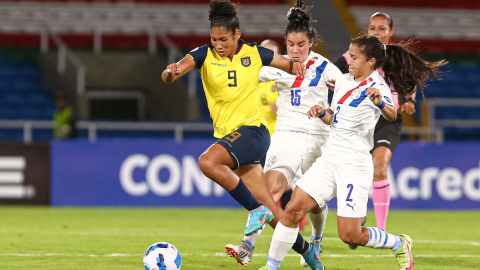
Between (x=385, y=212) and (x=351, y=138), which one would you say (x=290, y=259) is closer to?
(x=385, y=212)

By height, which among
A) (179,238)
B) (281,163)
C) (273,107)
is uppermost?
(273,107)

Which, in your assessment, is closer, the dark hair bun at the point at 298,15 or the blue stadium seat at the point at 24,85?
the dark hair bun at the point at 298,15

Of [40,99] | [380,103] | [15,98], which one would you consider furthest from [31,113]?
[380,103]

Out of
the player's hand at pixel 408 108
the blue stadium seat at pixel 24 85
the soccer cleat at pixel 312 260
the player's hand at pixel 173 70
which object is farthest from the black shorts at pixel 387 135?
the blue stadium seat at pixel 24 85

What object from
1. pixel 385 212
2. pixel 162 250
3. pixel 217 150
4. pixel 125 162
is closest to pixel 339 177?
pixel 217 150

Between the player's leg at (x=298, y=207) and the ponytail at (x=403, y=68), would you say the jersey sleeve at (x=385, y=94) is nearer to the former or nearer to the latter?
the ponytail at (x=403, y=68)

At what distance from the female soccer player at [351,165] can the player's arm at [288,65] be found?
1.26 ft

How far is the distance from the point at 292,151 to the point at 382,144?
1.35 metres

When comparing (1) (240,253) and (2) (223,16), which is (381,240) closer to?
(1) (240,253)

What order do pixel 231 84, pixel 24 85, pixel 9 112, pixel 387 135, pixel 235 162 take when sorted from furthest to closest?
pixel 24 85 → pixel 9 112 → pixel 387 135 → pixel 231 84 → pixel 235 162

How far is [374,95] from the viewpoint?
4.93 m

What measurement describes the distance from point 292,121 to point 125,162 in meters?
6.53

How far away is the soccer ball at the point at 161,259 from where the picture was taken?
5.23 metres

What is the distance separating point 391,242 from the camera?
5297 millimetres
